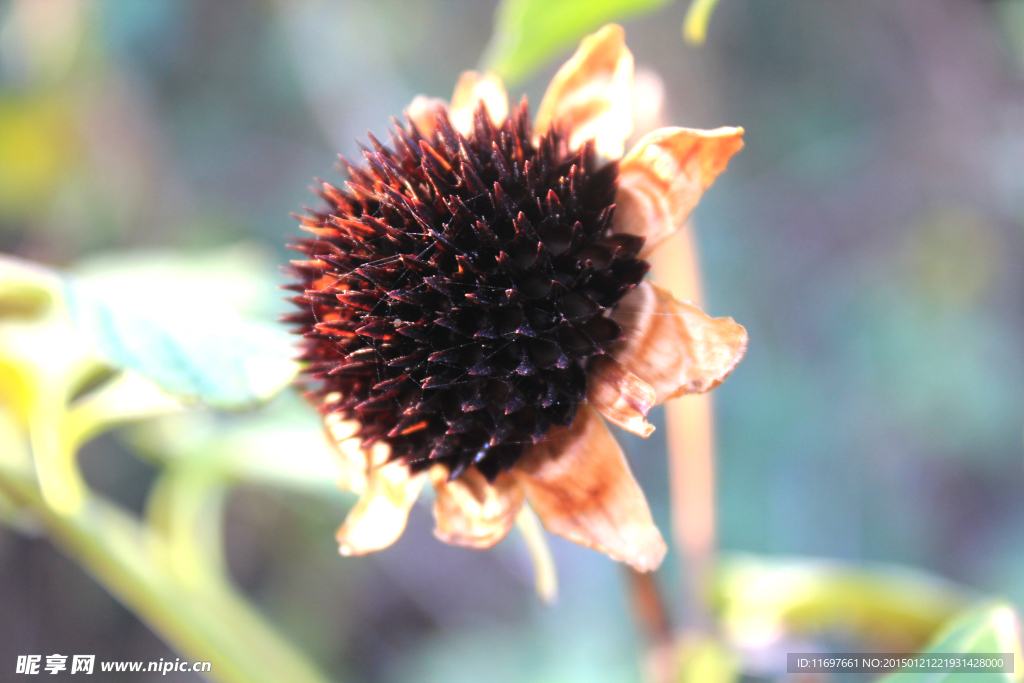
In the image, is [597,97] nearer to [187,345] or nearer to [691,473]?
[187,345]

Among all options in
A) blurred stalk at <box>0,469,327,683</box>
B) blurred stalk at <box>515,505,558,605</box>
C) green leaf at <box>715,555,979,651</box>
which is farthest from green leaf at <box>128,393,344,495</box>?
green leaf at <box>715,555,979,651</box>

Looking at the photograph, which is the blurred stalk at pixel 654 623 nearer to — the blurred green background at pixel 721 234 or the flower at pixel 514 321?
the flower at pixel 514 321

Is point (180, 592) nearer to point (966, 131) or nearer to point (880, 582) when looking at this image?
point (880, 582)

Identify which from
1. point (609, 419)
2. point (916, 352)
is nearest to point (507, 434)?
point (609, 419)

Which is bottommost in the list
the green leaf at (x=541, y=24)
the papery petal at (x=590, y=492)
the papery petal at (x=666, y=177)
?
the papery petal at (x=590, y=492)

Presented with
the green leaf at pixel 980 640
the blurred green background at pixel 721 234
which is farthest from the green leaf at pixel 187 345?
the blurred green background at pixel 721 234

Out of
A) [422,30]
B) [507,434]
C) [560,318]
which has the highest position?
[422,30]

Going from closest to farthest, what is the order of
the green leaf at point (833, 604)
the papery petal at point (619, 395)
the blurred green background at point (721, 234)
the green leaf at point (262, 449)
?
the papery petal at point (619, 395)
the green leaf at point (833, 604)
the green leaf at point (262, 449)
the blurred green background at point (721, 234)
